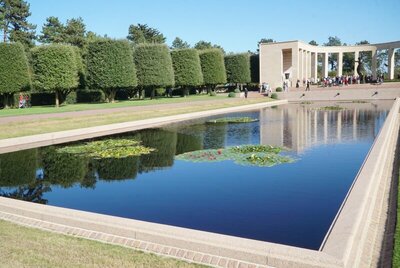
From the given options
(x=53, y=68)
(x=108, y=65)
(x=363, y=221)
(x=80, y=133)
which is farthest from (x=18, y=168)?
(x=108, y=65)

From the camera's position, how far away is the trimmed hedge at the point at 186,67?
47.2 metres

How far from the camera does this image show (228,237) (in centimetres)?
564

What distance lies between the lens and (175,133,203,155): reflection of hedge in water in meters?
15.6

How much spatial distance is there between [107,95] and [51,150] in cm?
2453

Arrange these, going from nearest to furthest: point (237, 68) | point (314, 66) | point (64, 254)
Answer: point (64, 254) → point (237, 68) → point (314, 66)

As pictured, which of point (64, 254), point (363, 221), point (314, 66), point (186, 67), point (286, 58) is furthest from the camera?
point (314, 66)

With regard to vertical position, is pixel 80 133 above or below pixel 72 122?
below

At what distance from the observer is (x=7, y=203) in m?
7.75

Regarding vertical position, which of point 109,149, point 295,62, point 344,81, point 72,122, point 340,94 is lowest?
point 109,149

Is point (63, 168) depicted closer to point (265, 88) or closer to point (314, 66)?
point (265, 88)

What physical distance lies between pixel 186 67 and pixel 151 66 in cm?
655

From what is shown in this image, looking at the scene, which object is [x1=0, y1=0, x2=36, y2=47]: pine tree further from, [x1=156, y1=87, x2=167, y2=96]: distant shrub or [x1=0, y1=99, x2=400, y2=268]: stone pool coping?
[x1=0, y1=99, x2=400, y2=268]: stone pool coping

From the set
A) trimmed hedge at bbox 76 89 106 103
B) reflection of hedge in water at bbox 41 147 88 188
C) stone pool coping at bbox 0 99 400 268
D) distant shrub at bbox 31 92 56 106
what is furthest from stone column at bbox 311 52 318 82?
stone pool coping at bbox 0 99 400 268

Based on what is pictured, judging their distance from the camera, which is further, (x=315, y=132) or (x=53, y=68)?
(x=53, y=68)
